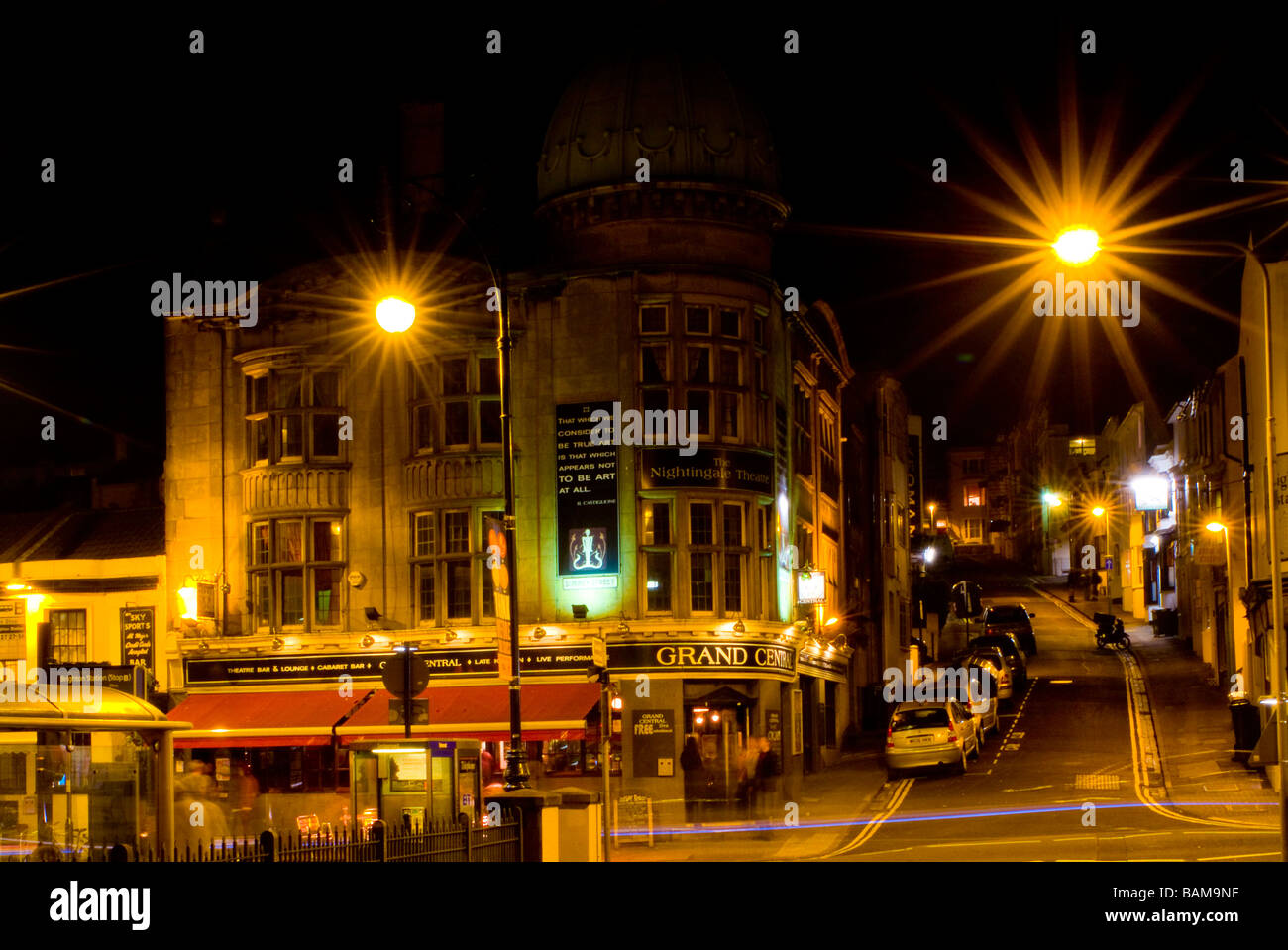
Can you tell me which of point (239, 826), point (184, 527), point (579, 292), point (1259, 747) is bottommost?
point (239, 826)

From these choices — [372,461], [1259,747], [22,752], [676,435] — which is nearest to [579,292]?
[676,435]

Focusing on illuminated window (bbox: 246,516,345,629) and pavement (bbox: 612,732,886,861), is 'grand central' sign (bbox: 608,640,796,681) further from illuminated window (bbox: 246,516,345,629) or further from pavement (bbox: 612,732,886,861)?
illuminated window (bbox: 246,516,345,629)

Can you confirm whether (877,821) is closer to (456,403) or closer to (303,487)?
(456,403)

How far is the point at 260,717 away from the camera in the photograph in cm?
3681

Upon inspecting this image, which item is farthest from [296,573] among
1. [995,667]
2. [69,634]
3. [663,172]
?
[995,667]

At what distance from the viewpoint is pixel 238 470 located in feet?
129

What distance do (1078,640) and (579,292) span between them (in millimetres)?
39417

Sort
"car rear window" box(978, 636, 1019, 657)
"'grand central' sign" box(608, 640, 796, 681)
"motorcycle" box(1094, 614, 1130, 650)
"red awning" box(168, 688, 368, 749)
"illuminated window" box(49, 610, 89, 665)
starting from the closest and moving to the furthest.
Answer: "'grand central' sign" box(608, 640, 796, 681) → "red awning" box(168, 688, 368, 749) → "illuminated window" box(49, 610, 89, 665) → "car rear window" box(978, 636, 1019, 657) → "motorcycle" box(1094, 614, 1130, 650)

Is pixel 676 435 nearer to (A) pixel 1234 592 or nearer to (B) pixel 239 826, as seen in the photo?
(B) pixel 239 826

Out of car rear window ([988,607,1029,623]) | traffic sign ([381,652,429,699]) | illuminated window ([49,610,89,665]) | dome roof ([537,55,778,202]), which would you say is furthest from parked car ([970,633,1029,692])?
traffic sign ([381,652,429,699])

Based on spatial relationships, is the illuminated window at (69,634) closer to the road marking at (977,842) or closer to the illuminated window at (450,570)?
the illuminated window at (450,570)

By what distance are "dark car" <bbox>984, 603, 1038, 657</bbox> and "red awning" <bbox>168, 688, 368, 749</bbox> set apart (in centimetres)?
3364

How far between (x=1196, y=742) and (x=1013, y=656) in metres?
13.1

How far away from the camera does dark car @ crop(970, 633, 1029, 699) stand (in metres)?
52.1
